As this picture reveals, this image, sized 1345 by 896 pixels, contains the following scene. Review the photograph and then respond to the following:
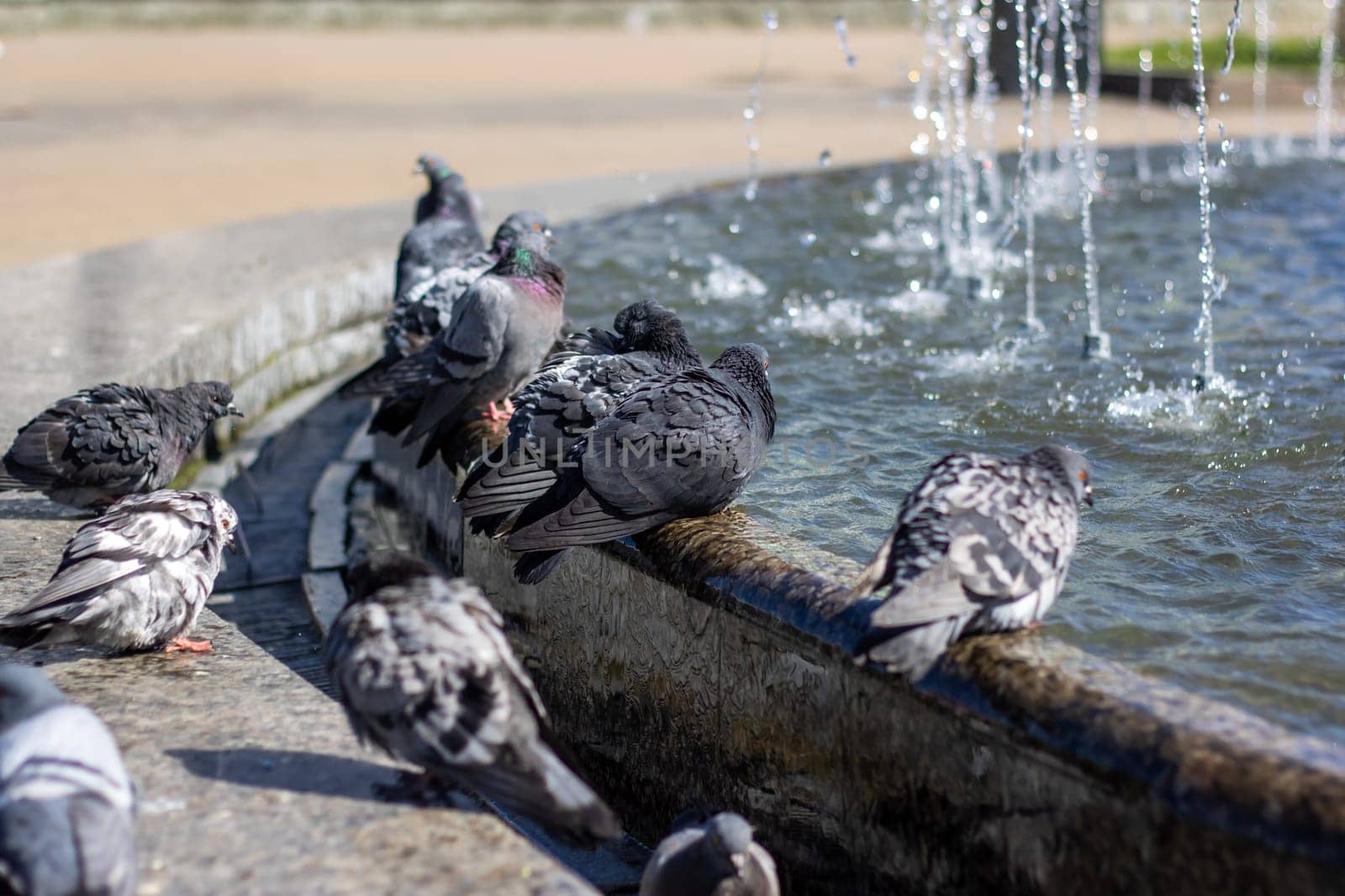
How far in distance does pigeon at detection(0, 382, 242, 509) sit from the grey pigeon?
92.6 inches

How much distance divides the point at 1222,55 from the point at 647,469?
1847cm

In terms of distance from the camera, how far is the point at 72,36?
3139 cm

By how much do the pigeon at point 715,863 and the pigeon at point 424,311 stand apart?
240 centimetres

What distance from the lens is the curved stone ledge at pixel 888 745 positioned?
88.8 inches

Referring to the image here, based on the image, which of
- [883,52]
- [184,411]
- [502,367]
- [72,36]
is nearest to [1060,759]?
[502,367]

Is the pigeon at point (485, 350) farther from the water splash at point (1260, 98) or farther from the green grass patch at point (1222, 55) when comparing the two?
the green grass patch at point (1222, 55)

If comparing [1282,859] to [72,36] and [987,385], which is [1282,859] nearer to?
[987,385]

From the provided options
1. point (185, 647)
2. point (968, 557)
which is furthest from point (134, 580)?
point (968, 557)

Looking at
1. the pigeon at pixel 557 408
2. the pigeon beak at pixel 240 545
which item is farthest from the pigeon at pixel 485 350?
the pigeon beak at pixel 240 545

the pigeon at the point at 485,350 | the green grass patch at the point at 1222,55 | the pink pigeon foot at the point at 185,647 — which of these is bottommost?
the pink pigeon foot at the point at 185,647

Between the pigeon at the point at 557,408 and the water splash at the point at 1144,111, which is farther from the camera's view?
the water splash at the point at 1144,111

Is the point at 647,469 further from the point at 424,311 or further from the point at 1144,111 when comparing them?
the point at 1144,111

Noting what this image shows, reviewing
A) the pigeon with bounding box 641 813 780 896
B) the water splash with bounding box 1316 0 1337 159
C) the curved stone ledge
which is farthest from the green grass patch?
the pigeon with bounding box 641 813 780 896

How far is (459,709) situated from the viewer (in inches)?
103
